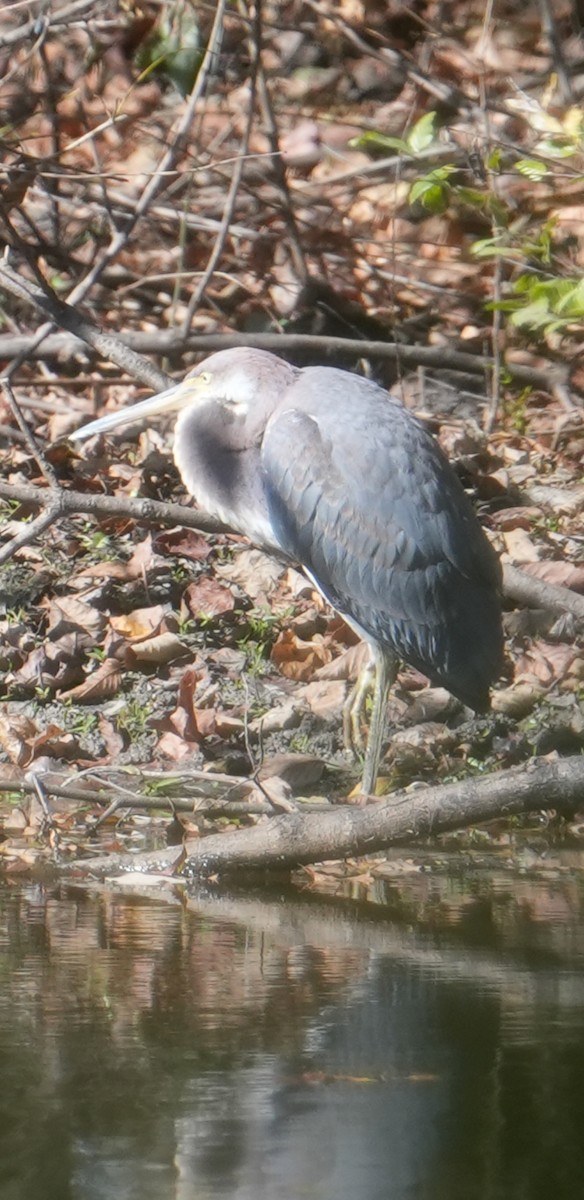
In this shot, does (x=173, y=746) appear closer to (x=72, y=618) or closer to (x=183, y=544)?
(x=72, y=618)

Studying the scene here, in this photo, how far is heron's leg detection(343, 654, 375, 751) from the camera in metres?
4.96

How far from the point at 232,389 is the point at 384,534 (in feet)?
2.77

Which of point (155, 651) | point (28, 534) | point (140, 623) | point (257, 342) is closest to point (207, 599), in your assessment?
point (140, 623)

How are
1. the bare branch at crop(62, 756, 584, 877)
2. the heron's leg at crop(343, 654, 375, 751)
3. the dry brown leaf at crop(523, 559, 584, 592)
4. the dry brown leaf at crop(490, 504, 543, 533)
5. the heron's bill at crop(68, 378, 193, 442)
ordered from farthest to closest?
1. the dry brown leaf at crop(490, 504, 543, 533)
2. the dry brown leaf at crop(523, 559, 584, 592)
3. the heron's bill at crop(68, 378, 193, 442)
4. the heron's leg at crop(343, 654, 375, 751)
5. the bare branch at crop(62, 756, 584, 877)

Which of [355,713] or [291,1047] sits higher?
[355,713]

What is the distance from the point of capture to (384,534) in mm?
5074

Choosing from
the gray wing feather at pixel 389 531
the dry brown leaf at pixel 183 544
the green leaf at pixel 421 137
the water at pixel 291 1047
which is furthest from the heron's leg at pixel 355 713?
the green leaf at pixel 421 137

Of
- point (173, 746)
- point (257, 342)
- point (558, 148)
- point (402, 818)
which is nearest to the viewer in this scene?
point (402, 818)

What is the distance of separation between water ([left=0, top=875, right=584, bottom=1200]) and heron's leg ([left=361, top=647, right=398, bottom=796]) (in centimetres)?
101

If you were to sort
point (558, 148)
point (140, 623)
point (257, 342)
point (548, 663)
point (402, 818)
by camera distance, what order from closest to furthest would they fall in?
point (402, 818) < point (558, 148) < point (548, 663) < point (140, 623) < point (257, 342)

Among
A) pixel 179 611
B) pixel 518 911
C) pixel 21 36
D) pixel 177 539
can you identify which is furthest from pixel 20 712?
pixel 21 36

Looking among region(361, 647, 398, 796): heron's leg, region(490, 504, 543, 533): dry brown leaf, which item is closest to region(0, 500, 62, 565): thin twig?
region(361, 647, 398, 796): heron's leg

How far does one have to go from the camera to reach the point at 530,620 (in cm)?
562

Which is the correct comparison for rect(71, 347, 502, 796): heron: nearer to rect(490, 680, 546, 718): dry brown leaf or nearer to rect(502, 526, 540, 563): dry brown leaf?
rect(490, 680, 546, 718): dry brown leaf
